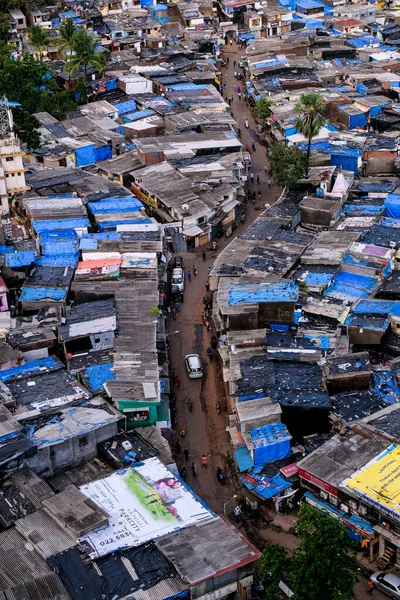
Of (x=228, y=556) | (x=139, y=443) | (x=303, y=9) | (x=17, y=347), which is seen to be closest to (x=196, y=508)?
(x=228, y=556)

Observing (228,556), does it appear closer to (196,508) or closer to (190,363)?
(196,508)

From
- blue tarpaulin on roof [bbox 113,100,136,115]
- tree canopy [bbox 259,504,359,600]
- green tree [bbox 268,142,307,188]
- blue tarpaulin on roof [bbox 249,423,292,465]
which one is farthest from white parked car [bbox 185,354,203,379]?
blue tarpaulin on roof [bbox 113,100,136,115]

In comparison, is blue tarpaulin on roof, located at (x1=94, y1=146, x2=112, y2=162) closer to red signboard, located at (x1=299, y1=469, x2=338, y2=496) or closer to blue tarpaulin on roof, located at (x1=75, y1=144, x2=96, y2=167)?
blue tarpaulin on roof, located at (x1=75, y1=144, x2=96, y2=167)

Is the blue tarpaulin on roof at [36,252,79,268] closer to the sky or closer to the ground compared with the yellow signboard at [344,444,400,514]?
closer to the sky

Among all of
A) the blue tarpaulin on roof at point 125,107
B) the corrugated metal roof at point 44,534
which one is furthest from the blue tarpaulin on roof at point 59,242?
the blue tarpaulin on roof at point 125,107

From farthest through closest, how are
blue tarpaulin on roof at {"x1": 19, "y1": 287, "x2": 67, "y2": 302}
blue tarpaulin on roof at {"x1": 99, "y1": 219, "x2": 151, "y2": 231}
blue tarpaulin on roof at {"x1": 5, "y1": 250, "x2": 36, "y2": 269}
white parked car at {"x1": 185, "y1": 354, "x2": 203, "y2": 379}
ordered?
1. blue tarpaulin on roof at {"x1": 99, "y1": 219, "x2": 151, "y2": 231}
2. blue tarpaulin on roof at {"x1": 5, "y1": 250, "x2": 36, "y2": 269}
3. blue tarpaulin on roof at {"x1": 19, "y1": 287, "x2": 67, "y2": 302}
4. white parked car at {"x1": 185, "y1": 354, "x2": 203, "y2": 379}

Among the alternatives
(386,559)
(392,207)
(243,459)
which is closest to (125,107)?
(392,207)
